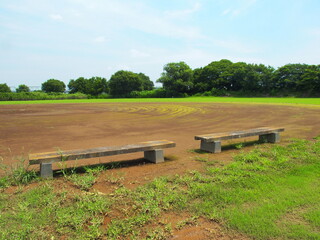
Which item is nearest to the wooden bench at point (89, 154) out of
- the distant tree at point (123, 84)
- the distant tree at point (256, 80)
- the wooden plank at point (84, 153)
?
the wooden plank at point (84, 153)

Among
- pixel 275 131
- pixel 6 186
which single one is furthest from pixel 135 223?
pixel 275 131

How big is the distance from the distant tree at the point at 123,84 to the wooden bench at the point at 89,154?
6858cm

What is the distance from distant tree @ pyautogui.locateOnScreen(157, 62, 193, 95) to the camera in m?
67.8

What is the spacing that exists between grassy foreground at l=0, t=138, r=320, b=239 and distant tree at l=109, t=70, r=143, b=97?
70.0 meters

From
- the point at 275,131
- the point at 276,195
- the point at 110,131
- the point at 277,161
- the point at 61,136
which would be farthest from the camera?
the point at 110,131

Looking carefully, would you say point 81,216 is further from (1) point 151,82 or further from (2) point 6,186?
(1) point 151,82

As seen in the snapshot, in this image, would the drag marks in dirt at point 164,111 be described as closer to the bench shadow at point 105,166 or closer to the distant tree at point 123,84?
the bench shadow at point 105,166

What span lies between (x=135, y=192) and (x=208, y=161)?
2.33 m

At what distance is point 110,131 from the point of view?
1140 cm

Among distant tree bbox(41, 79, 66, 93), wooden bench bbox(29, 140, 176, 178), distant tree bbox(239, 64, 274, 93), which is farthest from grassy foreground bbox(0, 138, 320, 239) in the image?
distant tree bbox(41, 79, 66, 93)

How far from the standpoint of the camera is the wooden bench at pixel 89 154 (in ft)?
15.5

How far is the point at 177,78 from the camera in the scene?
69.4 m

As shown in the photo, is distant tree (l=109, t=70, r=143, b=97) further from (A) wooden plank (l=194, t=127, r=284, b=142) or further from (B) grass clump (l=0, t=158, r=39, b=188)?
(B) grass clump (l=0, t=158, r=39, b=188)

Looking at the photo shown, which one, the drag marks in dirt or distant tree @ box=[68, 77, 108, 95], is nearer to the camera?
the drag marks in dirt
